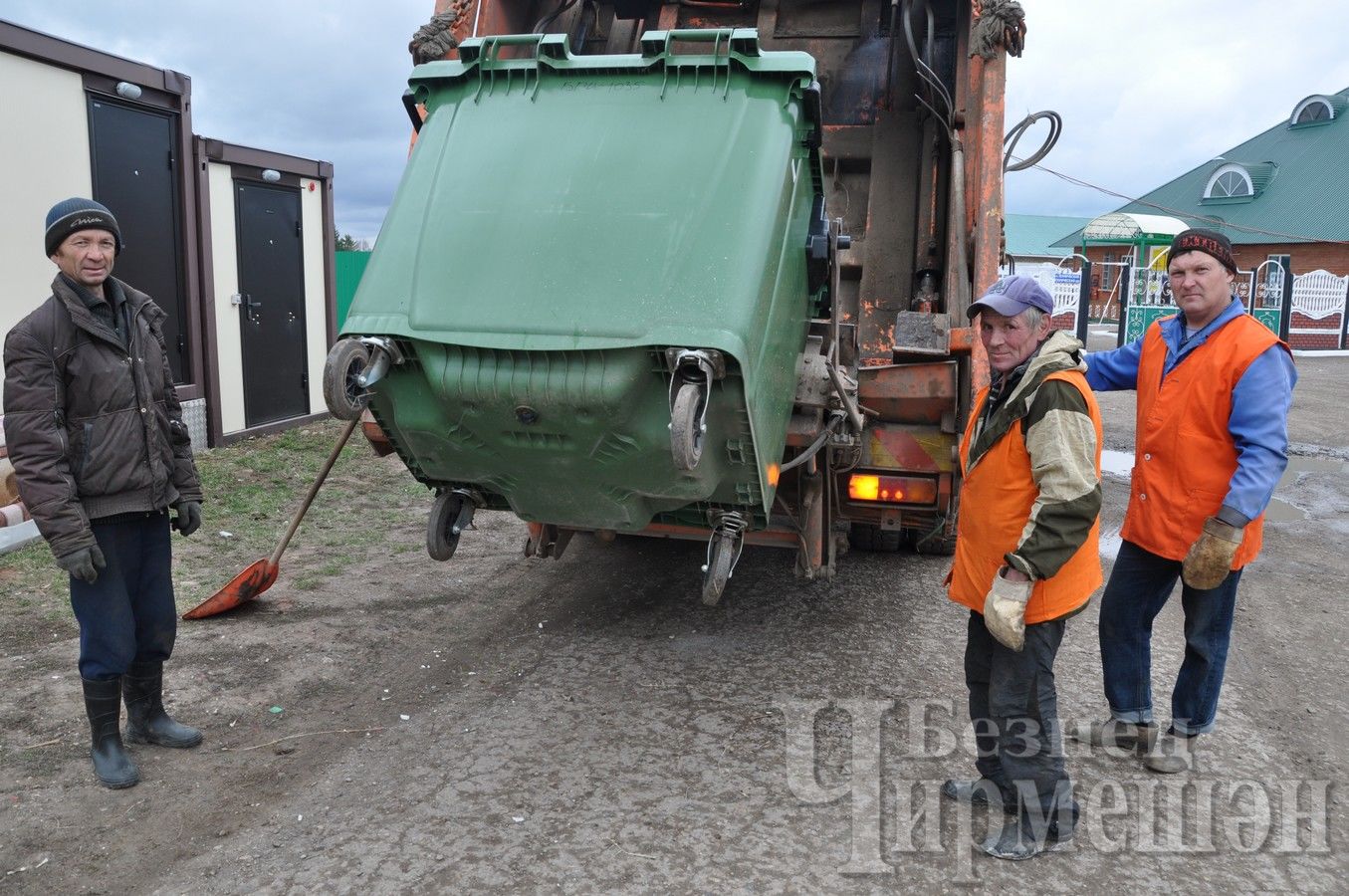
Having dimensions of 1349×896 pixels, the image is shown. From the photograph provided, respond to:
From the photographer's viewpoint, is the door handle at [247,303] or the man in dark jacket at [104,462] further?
the door handle at [247,303]

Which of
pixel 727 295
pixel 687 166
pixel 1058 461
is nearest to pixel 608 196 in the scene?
pixel 687 166

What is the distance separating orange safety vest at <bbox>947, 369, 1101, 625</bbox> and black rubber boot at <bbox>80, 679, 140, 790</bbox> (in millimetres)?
2486

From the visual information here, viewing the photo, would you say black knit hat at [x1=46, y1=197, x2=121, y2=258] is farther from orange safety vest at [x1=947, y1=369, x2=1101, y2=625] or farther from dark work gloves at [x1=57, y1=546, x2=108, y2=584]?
orange safety vest at [x1=947, y1=369, x2=1101, y2=625]

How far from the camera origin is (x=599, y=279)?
8.77 ft

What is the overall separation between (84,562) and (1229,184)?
3351 centimetres

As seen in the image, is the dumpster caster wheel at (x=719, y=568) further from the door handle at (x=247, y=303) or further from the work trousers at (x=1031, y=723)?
the door handle at (x=247, y=303)

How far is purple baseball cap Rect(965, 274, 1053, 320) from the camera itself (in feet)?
8.39

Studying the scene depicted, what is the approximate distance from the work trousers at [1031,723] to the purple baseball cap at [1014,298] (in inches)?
31.7

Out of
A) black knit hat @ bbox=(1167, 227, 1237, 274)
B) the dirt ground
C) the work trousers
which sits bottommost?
the dirt ground

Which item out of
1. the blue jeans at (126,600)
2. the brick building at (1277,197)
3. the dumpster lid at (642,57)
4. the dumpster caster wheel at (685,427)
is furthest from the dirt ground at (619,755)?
the brick building at (1277,197)

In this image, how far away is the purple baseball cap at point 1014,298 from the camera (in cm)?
256

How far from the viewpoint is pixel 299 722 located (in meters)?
3.35

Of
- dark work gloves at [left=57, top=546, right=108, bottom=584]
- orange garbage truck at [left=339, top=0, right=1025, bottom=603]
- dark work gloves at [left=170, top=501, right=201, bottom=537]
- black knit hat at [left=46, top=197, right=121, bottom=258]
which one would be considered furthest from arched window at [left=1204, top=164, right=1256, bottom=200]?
dark work gloves at [left=57, top=546, right=108, bottom=584]

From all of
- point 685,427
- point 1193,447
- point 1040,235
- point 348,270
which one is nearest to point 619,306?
point 685,427
